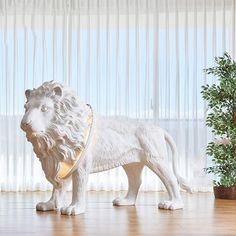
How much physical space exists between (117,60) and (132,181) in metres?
1.76

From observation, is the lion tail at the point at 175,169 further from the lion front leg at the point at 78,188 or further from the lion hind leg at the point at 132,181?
the lion front leg at the point at 78,188

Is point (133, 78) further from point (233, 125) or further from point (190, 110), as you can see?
point (233, 125)

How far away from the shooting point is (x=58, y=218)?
2.49 metres

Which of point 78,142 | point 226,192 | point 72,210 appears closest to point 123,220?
point 72,210

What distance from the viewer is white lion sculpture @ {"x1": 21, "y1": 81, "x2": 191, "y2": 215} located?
251 cm

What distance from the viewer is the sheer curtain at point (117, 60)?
451cm

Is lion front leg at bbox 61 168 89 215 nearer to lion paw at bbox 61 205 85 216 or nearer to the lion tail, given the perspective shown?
lion paw at bbox 61 205 85 216

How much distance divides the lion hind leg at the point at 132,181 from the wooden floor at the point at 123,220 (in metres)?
0.07

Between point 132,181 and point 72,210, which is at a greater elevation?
point 132,181

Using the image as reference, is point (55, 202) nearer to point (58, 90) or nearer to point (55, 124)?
point (55, 124)

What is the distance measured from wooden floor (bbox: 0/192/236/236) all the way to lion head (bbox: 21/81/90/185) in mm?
296

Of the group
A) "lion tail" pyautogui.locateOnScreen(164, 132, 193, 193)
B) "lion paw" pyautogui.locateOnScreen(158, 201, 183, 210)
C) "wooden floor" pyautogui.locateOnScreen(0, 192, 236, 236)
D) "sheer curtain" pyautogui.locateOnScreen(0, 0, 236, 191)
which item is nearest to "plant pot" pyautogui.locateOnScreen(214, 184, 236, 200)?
"wooden floor" pyautogui.locateOnScreen(0, 192, 236, 236)

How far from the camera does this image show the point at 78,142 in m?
2.57

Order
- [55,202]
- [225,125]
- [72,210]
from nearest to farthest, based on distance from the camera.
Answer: [72,210], [55,202], [225,125]
